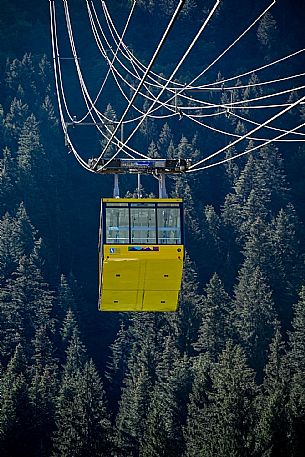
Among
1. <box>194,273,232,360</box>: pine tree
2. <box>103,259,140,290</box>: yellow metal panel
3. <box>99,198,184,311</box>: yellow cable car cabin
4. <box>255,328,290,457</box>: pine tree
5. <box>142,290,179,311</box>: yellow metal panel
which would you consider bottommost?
<box>255,328,290,457</box>: pine tree

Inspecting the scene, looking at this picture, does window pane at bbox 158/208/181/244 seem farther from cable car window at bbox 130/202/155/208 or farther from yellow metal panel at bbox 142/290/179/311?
yellow metal panel at bbox 142/290/179/311

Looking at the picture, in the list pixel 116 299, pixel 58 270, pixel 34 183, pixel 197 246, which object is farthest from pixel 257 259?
pixel 116 299

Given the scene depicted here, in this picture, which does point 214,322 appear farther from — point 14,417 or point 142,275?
point 142,275

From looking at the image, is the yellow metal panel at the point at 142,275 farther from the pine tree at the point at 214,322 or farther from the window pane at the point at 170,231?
the pine tree at the point at 214,322

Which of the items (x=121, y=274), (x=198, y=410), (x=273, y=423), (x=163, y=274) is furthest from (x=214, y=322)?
(x=121, y=274)

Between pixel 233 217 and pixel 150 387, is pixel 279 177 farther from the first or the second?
pixel 150 387

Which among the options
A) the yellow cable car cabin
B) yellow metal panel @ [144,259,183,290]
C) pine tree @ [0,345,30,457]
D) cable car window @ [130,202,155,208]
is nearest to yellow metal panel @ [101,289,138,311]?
yellow metal panel @ [144,259,183,290]
